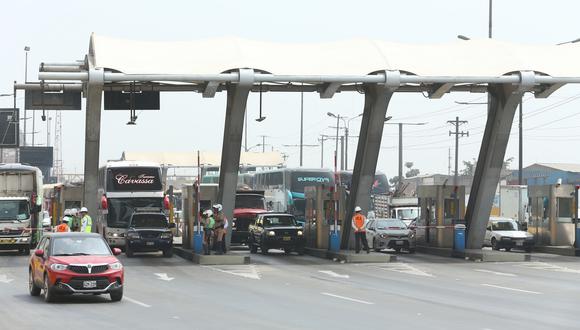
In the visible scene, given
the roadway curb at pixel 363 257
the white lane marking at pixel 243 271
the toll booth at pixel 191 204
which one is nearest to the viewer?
the white lane marking at pixel 243 271

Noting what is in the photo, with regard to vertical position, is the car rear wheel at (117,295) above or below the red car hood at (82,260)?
below

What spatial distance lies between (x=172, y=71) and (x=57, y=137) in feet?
508

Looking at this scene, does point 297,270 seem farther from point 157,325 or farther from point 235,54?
point 157,325

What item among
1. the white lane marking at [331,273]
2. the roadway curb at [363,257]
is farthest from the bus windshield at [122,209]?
the white lane marking at [331,273]

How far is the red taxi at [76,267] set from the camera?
71.3 feet

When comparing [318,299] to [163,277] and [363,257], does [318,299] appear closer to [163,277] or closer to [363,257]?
[163,277]

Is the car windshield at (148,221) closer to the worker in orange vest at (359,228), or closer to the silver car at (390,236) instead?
the worker in orange vest at (359,228)

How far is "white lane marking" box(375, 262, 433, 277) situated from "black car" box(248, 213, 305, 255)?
7.97 meters

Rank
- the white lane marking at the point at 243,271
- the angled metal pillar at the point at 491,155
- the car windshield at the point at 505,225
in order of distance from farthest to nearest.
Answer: the car windshield at the point at 505,225
the angled metal pillar at the point at 491,155
the white lane marking at the point at 243,271

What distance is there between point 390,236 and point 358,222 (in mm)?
6237

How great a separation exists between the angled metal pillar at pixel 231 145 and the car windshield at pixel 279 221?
4.88m

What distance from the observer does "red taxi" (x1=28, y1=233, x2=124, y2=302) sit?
21719 millimetres

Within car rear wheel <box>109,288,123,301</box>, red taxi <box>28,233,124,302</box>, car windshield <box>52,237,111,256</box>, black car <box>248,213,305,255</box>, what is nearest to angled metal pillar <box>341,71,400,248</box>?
black car <box>248,213,305,255</box>

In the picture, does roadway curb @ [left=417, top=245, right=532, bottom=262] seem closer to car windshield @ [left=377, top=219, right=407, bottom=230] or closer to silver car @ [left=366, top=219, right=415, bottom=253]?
silver car @ [left=366, top=219, right=415, bottom=253]
